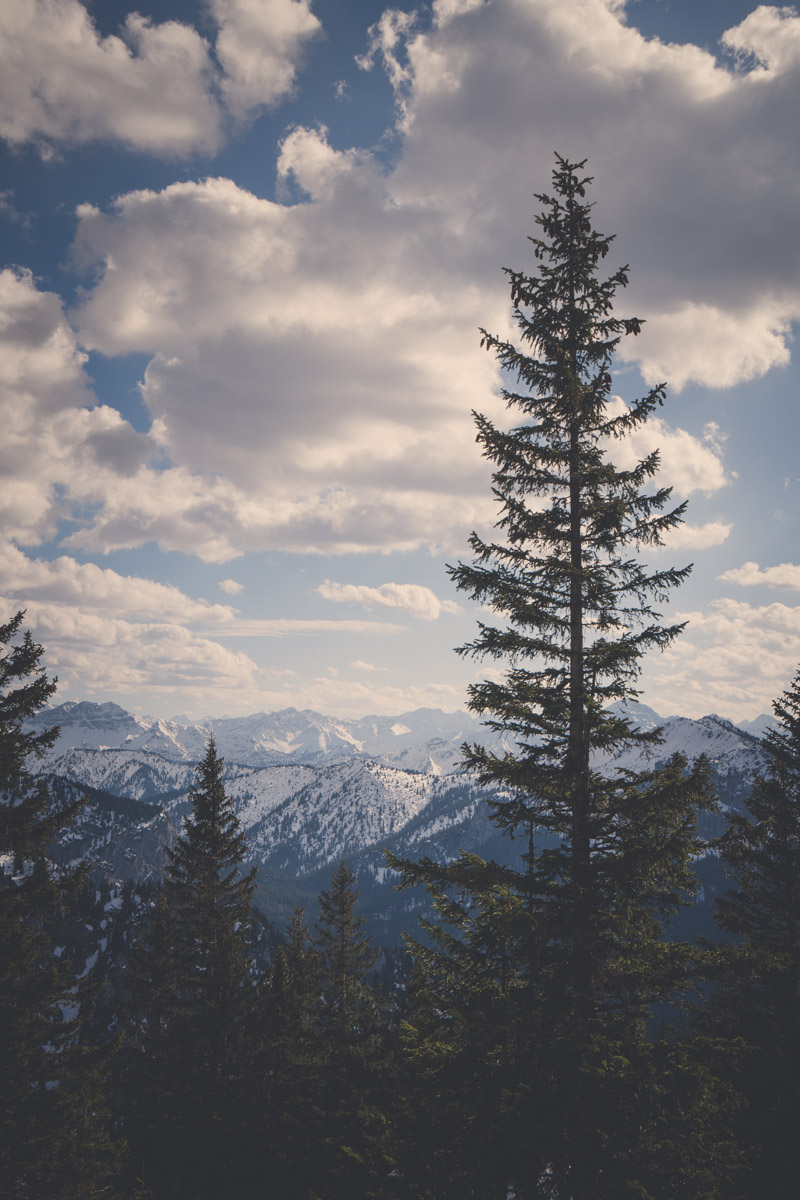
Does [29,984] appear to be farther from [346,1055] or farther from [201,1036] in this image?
[346,1055]

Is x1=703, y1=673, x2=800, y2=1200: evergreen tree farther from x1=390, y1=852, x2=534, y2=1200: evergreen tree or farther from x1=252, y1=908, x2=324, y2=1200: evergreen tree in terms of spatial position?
x1=252, y1=908, x2=324, y2=1200: evergreen tree

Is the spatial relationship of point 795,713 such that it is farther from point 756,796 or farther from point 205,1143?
point 205,1143

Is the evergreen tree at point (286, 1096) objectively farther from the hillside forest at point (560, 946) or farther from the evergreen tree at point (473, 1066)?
the evergreen tree at point (473, 1066)

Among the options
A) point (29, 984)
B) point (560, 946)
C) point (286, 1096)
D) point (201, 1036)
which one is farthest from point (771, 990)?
point (29, 984)

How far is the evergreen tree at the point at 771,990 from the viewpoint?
47.5ft

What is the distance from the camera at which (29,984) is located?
49.7 ft

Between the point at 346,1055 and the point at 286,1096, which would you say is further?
the point at 346,1055

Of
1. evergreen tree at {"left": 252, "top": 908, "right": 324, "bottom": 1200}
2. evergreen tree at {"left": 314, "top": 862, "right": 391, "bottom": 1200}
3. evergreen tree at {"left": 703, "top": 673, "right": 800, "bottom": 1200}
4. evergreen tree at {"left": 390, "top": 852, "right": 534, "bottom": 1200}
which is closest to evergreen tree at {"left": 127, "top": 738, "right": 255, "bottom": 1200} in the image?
evergreen tree at {"left": 252, "top": 908, "right": 324, "bottom": 1200}

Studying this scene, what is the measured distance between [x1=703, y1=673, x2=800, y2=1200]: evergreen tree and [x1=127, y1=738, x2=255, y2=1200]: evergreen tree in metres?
16.4

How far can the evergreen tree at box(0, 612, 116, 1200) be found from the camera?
14.0 metres

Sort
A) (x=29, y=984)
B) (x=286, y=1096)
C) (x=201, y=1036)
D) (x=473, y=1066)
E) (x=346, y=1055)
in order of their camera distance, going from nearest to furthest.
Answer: (x=473, y=1066), (x=29, y=984), (x=201, y=1036), (x=286, y=1096), (x=346, y=1055)

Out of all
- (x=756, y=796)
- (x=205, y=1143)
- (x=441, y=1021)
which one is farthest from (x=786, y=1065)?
(x=205, y=1143)

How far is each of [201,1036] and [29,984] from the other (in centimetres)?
866

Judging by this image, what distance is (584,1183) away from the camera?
852 centimetres
